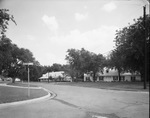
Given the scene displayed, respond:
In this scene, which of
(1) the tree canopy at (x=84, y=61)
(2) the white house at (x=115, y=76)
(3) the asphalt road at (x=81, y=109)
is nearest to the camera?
(3) the asphalt road at (x=81, y=109)

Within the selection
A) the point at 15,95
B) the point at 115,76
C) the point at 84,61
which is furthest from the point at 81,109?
the point at 115,76

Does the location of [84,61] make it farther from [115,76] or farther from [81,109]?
[81,109]

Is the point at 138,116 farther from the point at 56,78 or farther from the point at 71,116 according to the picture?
the point at 56,78

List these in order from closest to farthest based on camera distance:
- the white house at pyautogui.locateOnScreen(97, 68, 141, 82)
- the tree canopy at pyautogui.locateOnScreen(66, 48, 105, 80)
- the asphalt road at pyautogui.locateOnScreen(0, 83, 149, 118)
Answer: the asphalt road at pyautogui.locateOnScreen(0, 83, 149, 118) < the tree canopy at pyautogui.locateOnScreen(66, 48, 105, 80) < the white house at pyautogui.locateOnScreen(97, 68, 141, 82)

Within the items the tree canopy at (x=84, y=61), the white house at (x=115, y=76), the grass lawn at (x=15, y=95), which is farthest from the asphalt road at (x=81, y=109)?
the white house at (x=115, y=76)

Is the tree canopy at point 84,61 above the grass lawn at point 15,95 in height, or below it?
above

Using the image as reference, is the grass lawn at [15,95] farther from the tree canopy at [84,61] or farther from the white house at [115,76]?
the white house at [115,76]

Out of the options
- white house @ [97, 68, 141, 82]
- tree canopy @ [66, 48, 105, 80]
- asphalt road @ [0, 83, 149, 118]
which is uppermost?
tree canopy @ [66, 48, 105, 80]

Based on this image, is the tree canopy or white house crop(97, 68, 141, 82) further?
white house crop(97, 68, 141, 82)

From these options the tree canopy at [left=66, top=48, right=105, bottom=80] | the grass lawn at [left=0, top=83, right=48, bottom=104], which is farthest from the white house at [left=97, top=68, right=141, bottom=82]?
the grass lawn at [left=0, top=83, right=48, bottom=104]

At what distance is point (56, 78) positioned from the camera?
95.0 metres

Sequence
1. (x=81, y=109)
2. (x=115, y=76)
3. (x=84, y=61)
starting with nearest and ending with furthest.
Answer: (x=81, y=109) < (x=84, y=61) < (x=115, y=76)

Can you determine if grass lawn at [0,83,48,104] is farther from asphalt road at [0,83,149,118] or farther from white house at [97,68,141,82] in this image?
white house at [97,68,141,82]

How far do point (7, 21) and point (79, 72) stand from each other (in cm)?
5554
